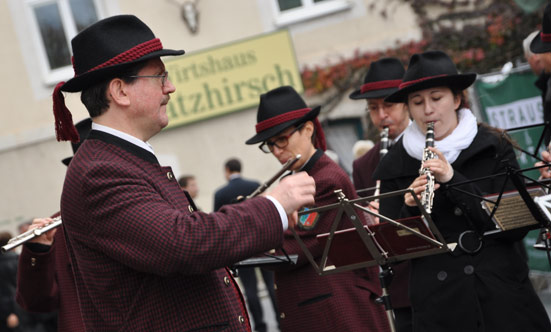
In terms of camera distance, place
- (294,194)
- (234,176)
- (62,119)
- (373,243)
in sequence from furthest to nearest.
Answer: (234,176) → (373,243) → (62,119) → (294,194)

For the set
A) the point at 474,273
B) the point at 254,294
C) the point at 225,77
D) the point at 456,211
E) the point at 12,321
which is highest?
the point at 225,77

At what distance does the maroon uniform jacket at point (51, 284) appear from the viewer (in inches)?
198

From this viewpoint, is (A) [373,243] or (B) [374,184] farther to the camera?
(B) [374,184]

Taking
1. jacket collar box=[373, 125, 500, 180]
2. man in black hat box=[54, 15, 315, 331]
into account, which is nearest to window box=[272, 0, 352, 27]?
jacket collar box=[373, 125, 500, 180]

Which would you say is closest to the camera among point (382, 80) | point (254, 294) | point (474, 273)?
point (474, 273)

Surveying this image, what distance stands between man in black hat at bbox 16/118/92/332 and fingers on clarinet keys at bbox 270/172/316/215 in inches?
95.9

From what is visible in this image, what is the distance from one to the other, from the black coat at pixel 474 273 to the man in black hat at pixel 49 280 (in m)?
2.11

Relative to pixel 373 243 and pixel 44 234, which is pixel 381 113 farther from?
pixel 44 234

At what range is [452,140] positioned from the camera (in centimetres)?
434

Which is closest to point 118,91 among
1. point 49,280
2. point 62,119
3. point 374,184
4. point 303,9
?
point 62,119

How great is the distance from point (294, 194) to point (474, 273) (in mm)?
1687

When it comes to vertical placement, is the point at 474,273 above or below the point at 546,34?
below

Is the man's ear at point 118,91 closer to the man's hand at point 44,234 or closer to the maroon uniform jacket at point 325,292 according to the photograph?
the maroon uniform jacket at point 325,292

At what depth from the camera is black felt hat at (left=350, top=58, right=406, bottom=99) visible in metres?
6.16
